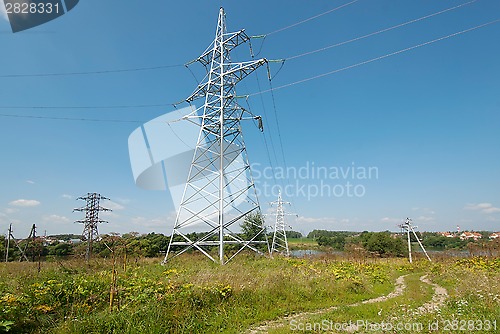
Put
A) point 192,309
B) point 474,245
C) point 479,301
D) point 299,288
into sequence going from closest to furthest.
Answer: point 192,309 → point 479,301 → point 299,288 → point 474,245

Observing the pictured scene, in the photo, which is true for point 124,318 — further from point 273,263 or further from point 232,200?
point 273,263

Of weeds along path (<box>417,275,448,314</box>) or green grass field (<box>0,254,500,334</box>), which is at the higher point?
green grass field (<box>0,254,500,334</box>)

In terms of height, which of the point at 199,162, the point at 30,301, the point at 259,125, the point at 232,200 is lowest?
the point at 30,301

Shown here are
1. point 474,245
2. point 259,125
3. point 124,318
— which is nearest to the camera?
point 124,318

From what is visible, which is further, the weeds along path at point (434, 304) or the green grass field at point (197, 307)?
the weeds along path at point (434, 304)

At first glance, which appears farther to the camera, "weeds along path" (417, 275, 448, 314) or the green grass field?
"weeds along path" (417, 275, 448, 314)

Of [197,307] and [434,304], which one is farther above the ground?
[197,307]

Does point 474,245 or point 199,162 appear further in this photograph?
point 474,245

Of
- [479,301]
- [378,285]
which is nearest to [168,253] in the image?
[378,285]

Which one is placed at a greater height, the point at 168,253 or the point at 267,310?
the point at 168,253

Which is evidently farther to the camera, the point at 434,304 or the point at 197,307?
the point at 434,304

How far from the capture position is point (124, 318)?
214 inches

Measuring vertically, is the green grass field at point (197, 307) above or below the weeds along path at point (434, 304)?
above

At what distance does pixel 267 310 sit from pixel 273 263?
21.8ft
